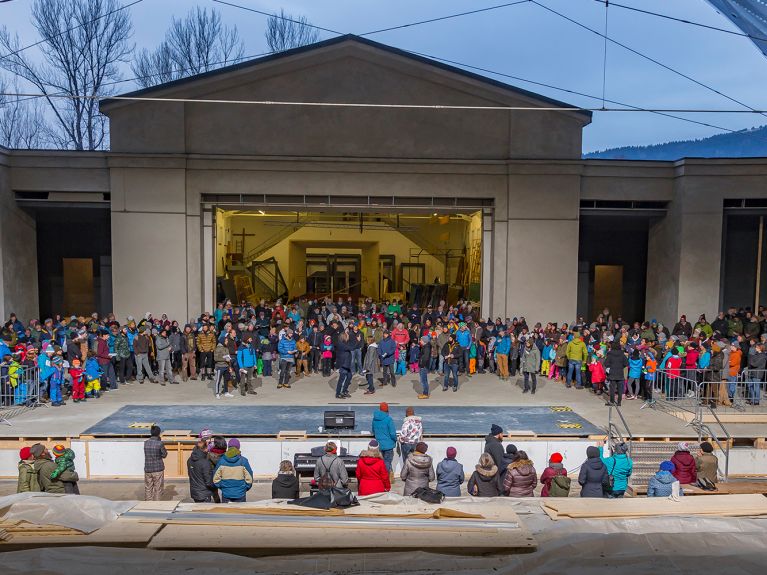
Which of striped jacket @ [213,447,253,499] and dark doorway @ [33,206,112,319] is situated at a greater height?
dark doorway @ [33,206,112,319]

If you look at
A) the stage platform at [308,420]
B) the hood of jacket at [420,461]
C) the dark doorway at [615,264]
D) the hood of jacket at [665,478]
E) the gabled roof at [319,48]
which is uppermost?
the gabled roof at [319,48]

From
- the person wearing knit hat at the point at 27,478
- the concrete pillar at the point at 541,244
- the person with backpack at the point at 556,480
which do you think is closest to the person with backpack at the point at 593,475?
the person with backpack at the point at 556,480

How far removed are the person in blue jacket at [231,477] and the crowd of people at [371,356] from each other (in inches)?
296

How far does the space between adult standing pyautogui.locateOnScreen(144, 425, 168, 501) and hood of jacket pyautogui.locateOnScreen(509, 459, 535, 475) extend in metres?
5.24

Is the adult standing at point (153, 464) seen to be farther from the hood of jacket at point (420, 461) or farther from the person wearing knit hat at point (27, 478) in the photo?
the hood of jacket at point (420, 461)

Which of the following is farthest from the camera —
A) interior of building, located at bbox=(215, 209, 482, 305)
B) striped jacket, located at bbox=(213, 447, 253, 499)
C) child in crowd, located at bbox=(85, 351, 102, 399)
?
interior of building, located at bbox=(215, 209, 482, 305)

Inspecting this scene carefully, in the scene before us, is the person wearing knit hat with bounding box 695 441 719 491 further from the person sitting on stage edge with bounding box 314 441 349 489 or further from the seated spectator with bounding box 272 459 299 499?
the seated spectator with bounding box 272 459 299 499

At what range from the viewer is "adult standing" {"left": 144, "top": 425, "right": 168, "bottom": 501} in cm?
1003

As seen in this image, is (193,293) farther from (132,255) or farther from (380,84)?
(380,84)

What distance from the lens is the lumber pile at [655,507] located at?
4816mm

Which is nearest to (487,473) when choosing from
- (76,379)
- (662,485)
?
(662,485)

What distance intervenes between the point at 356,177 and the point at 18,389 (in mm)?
12301

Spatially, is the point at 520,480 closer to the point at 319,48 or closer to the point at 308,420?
the point at 308,420

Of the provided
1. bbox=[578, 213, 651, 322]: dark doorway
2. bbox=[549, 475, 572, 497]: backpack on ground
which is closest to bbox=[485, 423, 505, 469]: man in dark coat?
bbox=[549, 475, 572, 497]: backpack on ground
